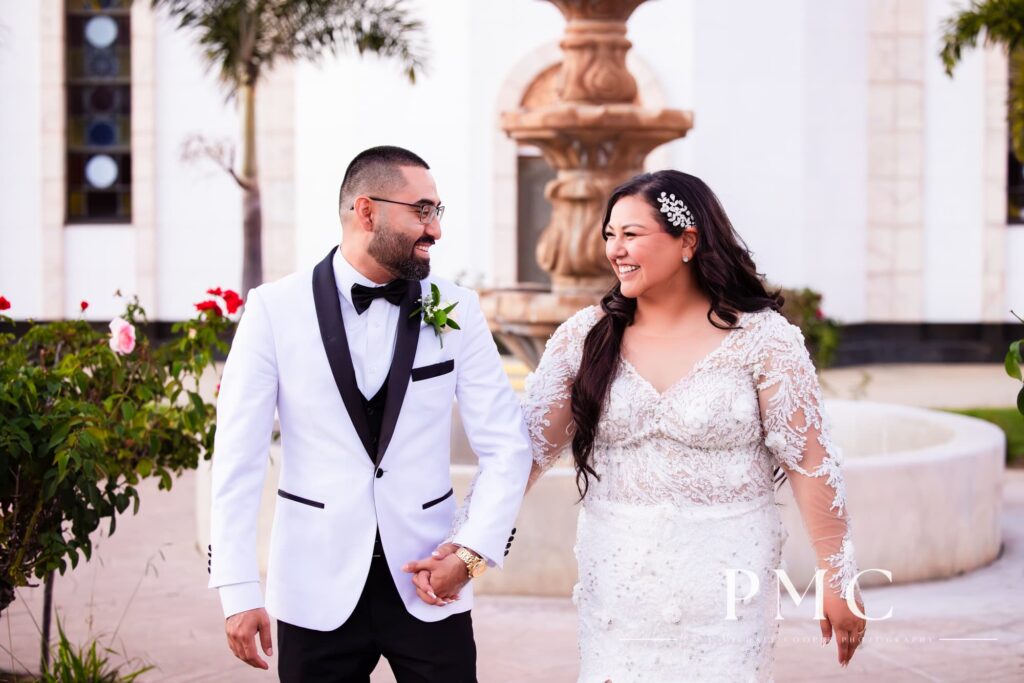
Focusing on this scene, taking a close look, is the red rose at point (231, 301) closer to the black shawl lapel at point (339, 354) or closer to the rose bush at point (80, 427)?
the rose bush at point (80, 427)

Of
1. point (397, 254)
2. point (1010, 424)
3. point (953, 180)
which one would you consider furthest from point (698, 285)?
point (953, 180)

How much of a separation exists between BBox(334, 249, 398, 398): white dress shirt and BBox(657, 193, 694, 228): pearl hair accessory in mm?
708

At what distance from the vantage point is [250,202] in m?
16.8

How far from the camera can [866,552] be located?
276 inches

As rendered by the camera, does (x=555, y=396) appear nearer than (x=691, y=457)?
No

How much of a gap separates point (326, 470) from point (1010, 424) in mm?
10499

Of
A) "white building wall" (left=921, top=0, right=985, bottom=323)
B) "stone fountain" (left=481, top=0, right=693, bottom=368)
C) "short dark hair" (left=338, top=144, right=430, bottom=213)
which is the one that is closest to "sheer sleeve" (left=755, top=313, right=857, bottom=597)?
"short dark hair" (left=338, top=144, right=430, bottom=213)

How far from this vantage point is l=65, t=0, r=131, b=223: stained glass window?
1998cm

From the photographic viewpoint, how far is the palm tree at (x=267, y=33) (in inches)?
623

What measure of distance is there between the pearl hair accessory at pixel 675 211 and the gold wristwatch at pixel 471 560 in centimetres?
94

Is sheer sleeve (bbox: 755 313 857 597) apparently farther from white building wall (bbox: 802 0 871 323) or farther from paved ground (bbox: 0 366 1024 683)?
white building wall (bbox: 802 0 871 323)

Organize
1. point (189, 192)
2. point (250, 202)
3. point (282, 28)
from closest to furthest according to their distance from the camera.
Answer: point (282, 28), point (250, 202), point (189, 192)

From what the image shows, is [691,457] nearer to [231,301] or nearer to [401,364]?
[401,364]

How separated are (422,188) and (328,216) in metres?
15.3
